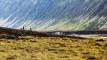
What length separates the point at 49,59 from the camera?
119 feet

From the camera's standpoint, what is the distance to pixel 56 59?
36438mm

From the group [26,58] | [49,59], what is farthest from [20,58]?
[49,59]

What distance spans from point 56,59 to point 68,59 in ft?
4.76

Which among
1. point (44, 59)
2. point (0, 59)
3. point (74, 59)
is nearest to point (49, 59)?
point (44, 59)

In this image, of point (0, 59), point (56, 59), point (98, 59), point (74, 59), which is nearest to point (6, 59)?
point (0, 59)

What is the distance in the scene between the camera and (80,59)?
119ft

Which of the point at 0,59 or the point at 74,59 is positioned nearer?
the point at 0,59

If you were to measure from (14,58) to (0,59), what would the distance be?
2.13 m

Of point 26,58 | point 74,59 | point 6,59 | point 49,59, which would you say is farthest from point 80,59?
point 6,59

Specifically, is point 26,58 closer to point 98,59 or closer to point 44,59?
point 44,59

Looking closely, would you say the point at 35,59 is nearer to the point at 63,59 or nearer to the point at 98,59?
the point at 63,59

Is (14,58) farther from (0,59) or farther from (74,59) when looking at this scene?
(74,59)

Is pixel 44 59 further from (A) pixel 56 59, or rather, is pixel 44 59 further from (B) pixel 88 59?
(B) pixel 88 59

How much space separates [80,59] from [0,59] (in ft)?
31.0
